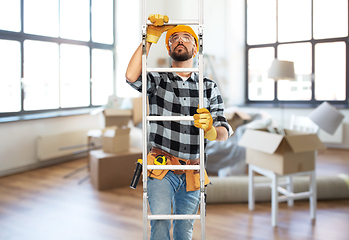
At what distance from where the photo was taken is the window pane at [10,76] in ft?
14.3

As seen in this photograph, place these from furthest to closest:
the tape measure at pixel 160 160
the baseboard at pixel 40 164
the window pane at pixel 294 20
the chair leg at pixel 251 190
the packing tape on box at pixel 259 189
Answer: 1. the window pane at pixel 294 20
2. the baseboard at pixel 40 164
3. the packing tape on box at pixel 259 189
4. the chair leg at pixel 251 190
5. the tape measure at pixel 160 160

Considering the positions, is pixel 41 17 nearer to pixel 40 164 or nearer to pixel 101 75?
pixel 101 75

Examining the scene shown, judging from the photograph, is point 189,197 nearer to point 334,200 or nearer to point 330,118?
point 330,118

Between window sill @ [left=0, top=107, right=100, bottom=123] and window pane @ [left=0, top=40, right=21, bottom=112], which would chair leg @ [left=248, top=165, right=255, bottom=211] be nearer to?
window sill @ [left=0, top=107, right=100, bottom=123]

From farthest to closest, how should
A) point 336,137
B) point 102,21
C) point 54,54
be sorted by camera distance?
point 102,21 → point 336,137 → point 54,54

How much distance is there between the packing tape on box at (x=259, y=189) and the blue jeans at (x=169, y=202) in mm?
1590

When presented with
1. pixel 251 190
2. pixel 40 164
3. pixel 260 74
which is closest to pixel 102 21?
pixel 40 164

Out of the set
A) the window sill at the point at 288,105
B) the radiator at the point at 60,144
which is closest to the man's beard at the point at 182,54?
the radiator at the point at 60,144

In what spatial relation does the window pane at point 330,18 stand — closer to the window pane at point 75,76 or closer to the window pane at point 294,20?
the window pane at point 294,20

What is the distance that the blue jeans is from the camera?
1.32m

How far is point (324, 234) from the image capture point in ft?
8.01

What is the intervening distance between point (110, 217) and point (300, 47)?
537cm

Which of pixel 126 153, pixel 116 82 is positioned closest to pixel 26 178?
pixel 126 153

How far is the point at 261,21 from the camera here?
6770mm
